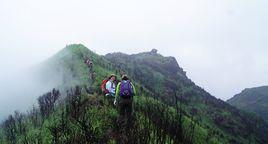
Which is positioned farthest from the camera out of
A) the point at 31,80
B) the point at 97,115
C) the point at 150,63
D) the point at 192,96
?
the point at 150,63

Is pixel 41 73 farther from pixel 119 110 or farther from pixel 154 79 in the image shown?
pixel 154 79

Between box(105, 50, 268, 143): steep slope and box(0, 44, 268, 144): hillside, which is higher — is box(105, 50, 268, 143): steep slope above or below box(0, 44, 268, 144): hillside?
below

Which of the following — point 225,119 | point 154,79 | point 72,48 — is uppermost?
point 72,48

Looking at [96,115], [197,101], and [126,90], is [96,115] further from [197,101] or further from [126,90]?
[197,101]

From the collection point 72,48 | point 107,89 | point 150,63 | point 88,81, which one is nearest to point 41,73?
point 72,48

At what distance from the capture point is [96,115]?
54.3ft

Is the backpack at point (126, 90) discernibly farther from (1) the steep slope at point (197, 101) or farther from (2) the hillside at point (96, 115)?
(1) the steep slope at point (197, 101)

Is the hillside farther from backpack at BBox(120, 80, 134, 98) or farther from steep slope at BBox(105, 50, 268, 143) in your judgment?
backpack at BBox(120, 80, 134, 98)

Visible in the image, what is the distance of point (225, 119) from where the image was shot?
9231 centimetres

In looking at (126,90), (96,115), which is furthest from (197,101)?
(126,90)

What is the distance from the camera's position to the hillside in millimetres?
8000

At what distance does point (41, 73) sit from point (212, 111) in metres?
55.5

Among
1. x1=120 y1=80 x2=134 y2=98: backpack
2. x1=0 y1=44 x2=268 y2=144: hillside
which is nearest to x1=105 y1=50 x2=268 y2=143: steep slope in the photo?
x1=0 y1=44 x2=268 y2=144: hillside

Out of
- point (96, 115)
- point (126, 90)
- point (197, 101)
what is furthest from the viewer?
point (197, 101)
